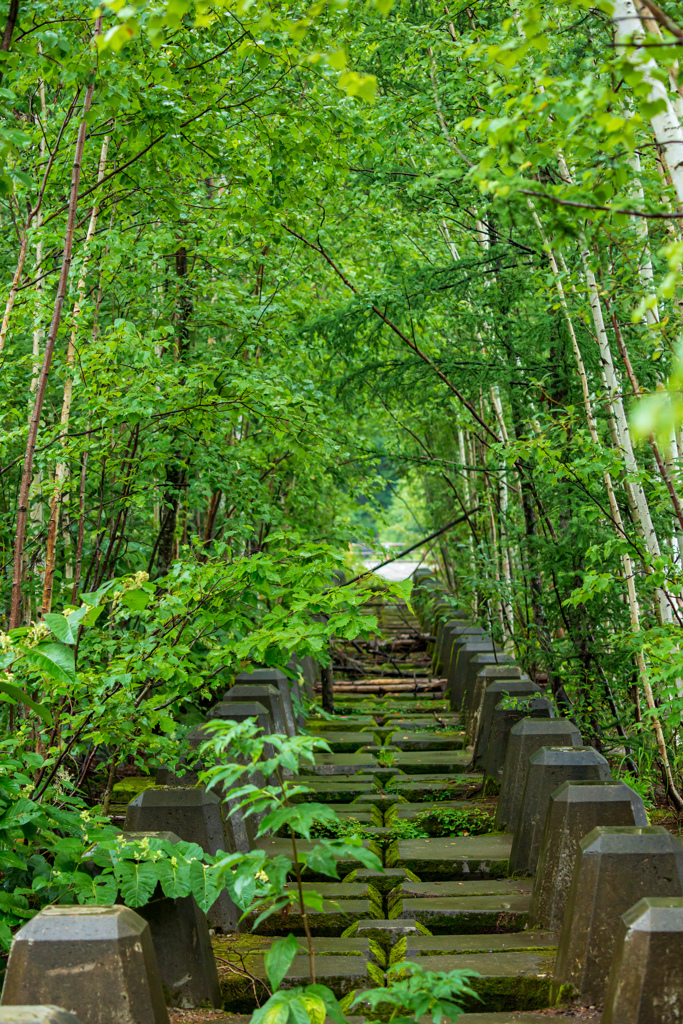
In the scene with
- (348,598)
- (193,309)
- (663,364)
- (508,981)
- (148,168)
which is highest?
(148,168)

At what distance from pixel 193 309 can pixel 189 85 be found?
1.94 m

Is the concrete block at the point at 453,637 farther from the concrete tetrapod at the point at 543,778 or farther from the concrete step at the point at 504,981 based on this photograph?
the concrete step at the point at 504,981

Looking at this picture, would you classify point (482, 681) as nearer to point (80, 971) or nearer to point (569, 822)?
point (569, 822)

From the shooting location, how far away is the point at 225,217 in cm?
625

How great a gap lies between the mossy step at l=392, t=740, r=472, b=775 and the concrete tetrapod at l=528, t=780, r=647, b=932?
3715mm

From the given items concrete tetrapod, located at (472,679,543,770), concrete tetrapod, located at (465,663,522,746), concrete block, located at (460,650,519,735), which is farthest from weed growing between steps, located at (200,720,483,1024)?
concrete block, located at (460,650,519,735)

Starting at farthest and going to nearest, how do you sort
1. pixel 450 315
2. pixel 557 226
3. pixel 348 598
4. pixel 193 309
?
pixel 450 315 → pixel 193 309 → pixel 348 598 → pixel 557 226

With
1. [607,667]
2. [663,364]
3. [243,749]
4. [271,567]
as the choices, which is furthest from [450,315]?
[243,749]

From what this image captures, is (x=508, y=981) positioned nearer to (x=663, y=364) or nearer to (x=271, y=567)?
(x=271, y=567)

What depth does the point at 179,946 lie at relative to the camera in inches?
137

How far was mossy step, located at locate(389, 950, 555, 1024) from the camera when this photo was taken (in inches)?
148

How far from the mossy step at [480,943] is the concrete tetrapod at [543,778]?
72 cm

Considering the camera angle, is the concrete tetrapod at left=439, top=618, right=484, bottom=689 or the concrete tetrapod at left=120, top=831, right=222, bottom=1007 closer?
the concrete tetrapod at left=120, top=831, right=222, bottom=1007

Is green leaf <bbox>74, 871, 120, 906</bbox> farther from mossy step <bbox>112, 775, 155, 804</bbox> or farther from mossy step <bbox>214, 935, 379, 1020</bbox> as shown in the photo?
mossy step <bbox>112, 775, 155, 804</bbox>
